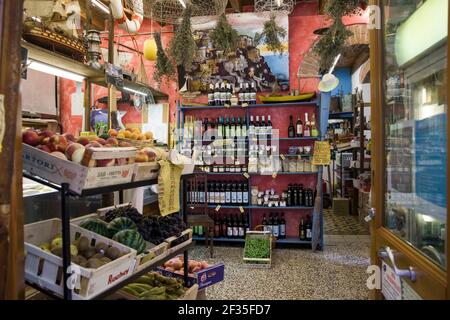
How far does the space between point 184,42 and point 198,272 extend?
201cm

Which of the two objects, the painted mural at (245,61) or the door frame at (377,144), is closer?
the door frame at (377,144)

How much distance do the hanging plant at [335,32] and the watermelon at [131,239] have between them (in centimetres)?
194

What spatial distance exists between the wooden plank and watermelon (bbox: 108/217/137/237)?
0.81m

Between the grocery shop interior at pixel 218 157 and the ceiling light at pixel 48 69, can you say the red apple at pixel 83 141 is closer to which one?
the grocery shop interior at pixel 218 157

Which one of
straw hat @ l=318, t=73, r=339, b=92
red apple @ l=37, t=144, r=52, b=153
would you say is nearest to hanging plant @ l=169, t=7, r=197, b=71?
red apple @ l=37, t=144, r=52, b=153

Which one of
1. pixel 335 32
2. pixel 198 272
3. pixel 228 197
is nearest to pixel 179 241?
pixel 198 272

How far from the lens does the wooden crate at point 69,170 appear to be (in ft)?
4.89

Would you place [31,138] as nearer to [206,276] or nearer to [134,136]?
[134,136]

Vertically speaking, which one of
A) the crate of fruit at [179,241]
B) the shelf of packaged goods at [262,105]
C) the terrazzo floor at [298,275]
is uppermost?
the shelf of packaged goods at [262,105]

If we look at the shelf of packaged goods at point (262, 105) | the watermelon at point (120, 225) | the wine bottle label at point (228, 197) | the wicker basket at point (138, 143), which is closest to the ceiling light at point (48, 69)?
the wicker basket at point (138, 143)

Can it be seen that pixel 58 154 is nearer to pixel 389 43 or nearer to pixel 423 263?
pixel 423 263

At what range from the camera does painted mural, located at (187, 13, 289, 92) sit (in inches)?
241

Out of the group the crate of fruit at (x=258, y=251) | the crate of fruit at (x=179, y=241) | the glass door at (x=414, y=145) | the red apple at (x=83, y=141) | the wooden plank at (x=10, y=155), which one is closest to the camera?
the wooden plank at (x=10, y=155)
